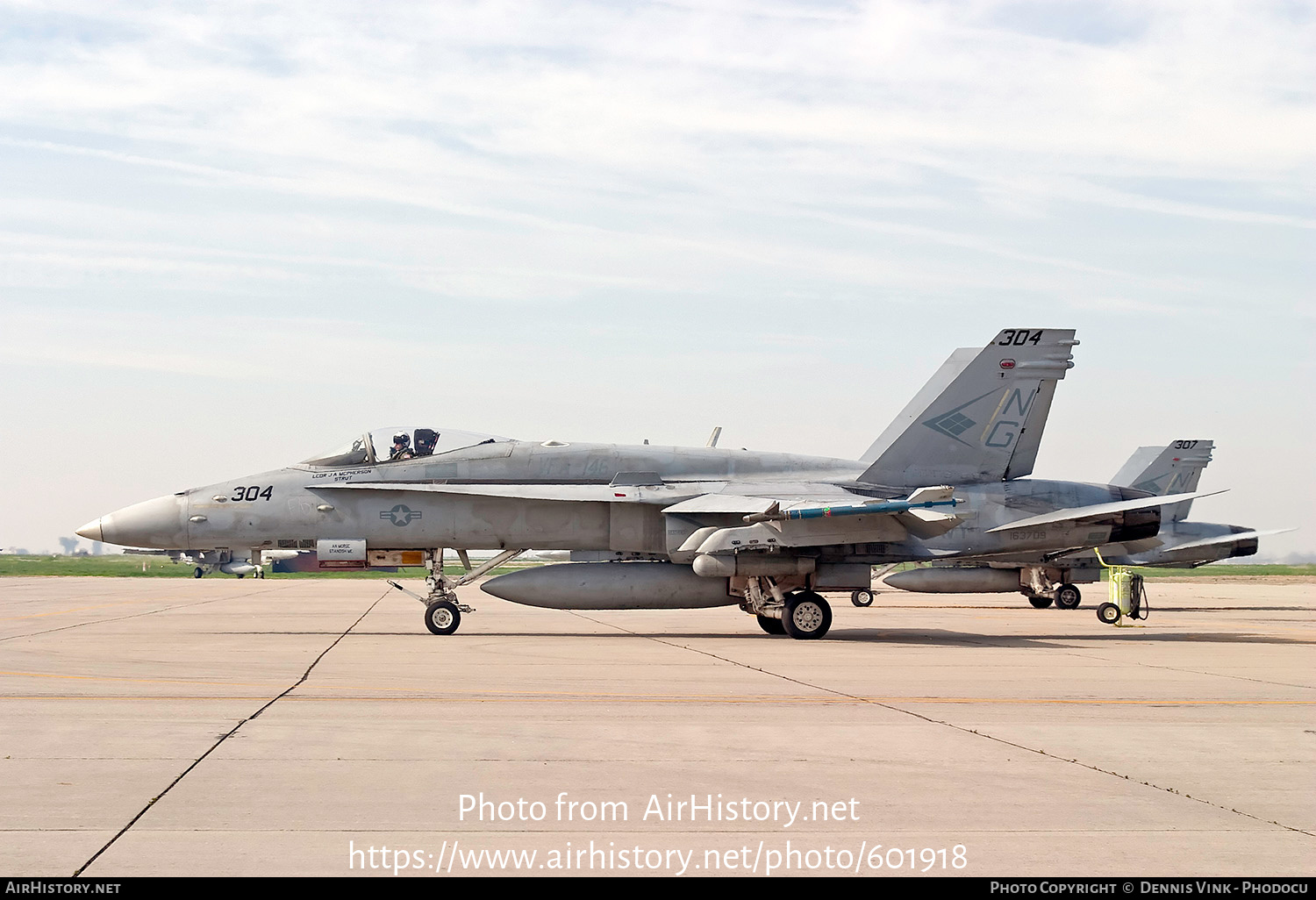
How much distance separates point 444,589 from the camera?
58.2 ft

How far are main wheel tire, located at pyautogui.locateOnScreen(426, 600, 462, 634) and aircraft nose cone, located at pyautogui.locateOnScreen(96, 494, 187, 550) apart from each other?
12.4 ft

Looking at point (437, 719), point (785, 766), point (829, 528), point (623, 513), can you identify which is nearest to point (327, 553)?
point (623, 513)

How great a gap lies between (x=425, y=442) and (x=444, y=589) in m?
2.28

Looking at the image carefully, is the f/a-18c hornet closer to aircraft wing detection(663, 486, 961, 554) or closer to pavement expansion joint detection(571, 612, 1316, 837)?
aircraft wing detection(663, 486, 961, 554)

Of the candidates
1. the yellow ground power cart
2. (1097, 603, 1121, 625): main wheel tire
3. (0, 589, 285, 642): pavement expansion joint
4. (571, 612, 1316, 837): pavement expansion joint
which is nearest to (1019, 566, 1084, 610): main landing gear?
the yellow ground power cart

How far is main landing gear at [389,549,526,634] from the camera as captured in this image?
17.3 m

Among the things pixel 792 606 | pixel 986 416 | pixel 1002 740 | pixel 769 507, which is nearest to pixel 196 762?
pixel 1002 740

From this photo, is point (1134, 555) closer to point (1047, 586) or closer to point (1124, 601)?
point (1047, 586)

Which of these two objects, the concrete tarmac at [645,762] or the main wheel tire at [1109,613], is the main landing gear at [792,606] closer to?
the concrete tarmac at [645,762]

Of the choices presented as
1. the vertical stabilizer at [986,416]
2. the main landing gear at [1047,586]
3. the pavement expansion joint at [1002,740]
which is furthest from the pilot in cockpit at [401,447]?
the main landing gear at [1047,586]

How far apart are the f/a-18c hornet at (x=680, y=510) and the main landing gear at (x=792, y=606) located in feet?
0.09
